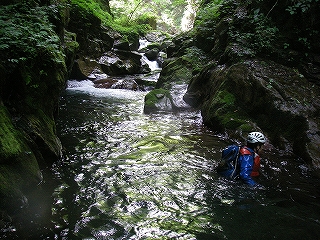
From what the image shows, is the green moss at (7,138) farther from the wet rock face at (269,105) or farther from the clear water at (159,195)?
the wet rock face at (269,105)

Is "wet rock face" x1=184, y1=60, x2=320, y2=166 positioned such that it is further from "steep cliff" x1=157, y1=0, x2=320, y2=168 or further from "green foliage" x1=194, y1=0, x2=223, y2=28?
"green foliage" x1=194, y1=0, x2=223, y2=28

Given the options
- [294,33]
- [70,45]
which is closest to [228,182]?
[294,33]

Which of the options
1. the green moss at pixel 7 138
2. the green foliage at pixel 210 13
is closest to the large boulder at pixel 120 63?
the green foliage at pixel 210 13

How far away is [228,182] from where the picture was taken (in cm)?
539

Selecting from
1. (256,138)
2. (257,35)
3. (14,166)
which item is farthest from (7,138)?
(257,35)

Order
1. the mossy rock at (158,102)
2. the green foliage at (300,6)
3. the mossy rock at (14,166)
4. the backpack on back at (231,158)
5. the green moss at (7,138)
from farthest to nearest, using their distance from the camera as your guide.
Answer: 1. the mossy rock at (158,102)
2. the green foliage at (300,6)
3. the backpack on back at (231,158)
4. the green moss at (7,138)
5. the mossy rock at (14,166)

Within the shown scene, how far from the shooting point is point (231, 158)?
535 centimetres

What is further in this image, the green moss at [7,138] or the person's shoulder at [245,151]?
the person's shoulder at [245,151]

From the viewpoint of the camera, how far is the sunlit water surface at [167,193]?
12.7 ft

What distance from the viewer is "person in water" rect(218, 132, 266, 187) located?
16.8 feet

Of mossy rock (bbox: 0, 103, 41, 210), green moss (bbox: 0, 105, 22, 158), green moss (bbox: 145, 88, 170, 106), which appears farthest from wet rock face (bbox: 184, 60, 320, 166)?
green moss (bbox: 0, 105, 22, 158)

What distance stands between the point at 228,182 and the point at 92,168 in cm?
281

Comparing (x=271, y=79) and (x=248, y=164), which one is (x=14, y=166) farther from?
(x=271, y=79)

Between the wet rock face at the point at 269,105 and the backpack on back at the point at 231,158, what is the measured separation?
240cm
